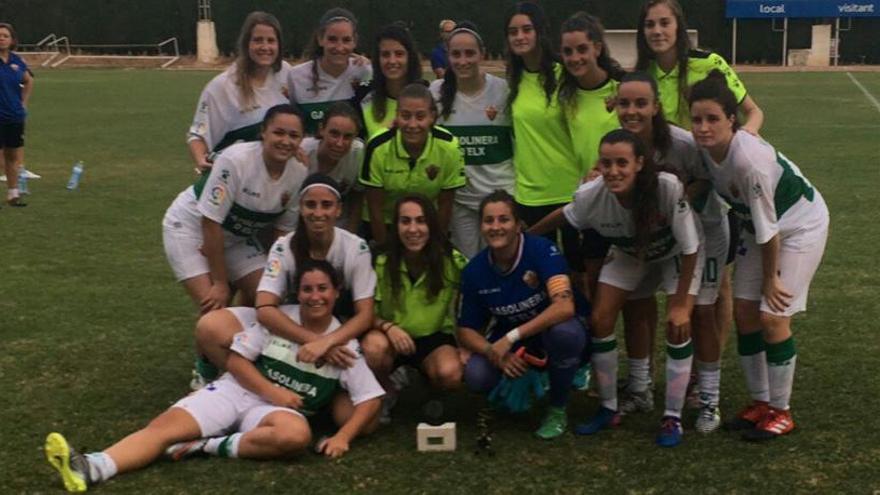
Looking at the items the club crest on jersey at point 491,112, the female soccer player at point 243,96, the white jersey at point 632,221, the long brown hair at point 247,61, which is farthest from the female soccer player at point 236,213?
the white jersey at point 632,221

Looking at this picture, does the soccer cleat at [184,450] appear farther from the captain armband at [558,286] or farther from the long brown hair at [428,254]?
Result: the captain armband at [558,286]

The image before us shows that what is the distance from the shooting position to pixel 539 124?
16.9 ft

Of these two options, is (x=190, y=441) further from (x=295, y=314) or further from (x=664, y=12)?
(x=664, y=12)

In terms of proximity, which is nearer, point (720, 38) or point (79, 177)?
point (79, 177)

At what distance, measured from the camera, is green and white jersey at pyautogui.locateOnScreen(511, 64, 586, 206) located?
16.9 feet

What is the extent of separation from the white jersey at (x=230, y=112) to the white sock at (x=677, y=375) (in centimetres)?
241

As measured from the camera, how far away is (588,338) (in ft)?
15.3

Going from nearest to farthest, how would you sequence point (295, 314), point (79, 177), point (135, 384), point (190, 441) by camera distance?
point (190, 441), point (295, 314), point (135, 384), point (79, 177)

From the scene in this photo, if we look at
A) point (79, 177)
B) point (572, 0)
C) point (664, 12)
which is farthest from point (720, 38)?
point (664, 12)

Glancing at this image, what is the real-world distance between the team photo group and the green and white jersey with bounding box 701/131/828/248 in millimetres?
12

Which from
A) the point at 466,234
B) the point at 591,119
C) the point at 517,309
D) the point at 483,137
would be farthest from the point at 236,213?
the point at 591,119

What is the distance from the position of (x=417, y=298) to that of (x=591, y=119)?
47.2 inches

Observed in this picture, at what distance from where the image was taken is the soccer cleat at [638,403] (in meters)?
4.85

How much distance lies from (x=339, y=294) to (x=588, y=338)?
3.72ft
